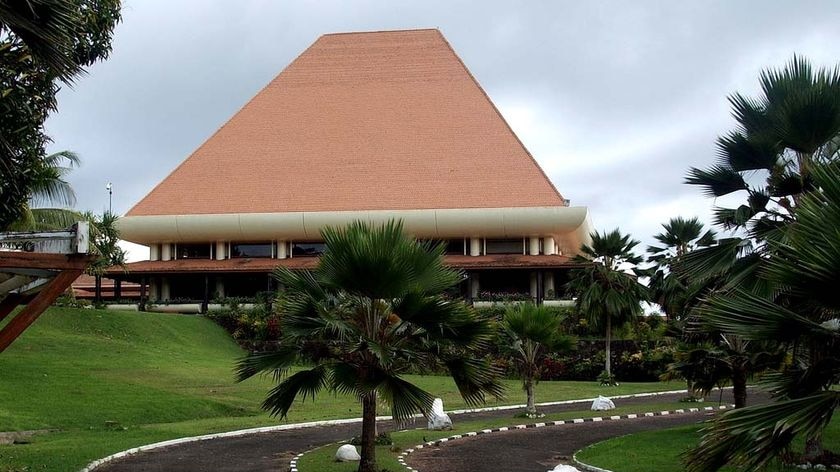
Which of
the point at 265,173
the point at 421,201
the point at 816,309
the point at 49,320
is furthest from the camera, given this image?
the point at 265,173

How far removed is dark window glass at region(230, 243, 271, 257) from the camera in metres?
51.1

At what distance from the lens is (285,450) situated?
54.9ft

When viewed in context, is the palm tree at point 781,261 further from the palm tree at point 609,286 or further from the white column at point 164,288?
the white column at point 164,288

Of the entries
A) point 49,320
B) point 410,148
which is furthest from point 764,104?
point 410,148

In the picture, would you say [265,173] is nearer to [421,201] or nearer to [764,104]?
[421,201]

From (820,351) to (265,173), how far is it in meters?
44.8

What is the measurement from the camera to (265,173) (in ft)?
170

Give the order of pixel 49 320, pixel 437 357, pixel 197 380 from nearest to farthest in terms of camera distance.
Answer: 1. pixel 437 357
2. pixel 197 380
3. pixel 49 320

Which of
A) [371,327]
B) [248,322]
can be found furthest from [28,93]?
[248,322]

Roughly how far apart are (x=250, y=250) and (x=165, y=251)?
4.83 m

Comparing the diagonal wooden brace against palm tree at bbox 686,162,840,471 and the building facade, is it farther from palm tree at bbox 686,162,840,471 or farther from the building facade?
the building facade

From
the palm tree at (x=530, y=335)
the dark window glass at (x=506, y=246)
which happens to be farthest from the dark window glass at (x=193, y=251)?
the palm tree at (x=530, y=335)

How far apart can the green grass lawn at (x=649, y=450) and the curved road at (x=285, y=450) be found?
792 mm

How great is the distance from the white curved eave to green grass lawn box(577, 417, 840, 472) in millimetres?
29174
